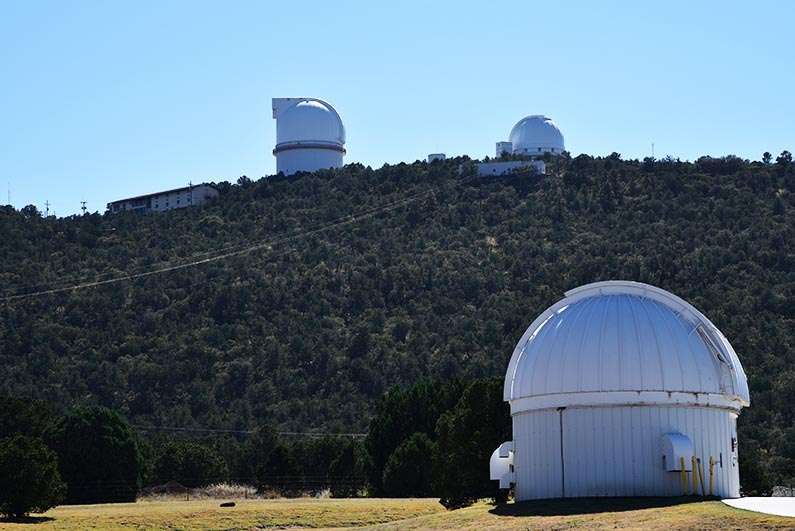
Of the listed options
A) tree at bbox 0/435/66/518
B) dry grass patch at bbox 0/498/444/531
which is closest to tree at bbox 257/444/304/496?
dry grass patch at bbox 0/498/444/531

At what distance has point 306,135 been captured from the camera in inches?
5768

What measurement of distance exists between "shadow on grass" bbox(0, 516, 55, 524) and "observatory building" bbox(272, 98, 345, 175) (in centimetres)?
8984

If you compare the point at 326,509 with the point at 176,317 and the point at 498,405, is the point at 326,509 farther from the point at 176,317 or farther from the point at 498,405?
the point at 176,317

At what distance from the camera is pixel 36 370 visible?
10312cm

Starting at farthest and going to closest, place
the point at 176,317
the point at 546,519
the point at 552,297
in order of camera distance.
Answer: the point at 176,317, the point at 552,297, the point at 546,519

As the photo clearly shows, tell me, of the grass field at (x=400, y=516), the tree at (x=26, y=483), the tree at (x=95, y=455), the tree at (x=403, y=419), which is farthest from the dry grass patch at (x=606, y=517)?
the tree at (x=95, y=455)

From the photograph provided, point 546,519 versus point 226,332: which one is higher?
point 226,332

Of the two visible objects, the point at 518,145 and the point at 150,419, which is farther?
the point at 518,145

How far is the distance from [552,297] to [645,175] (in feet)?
102

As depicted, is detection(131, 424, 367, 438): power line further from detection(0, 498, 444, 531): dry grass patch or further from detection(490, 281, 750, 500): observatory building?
detection(490, 281, 750, 500): observatory building

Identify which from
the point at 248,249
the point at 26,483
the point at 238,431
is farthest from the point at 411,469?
the point at 248,249

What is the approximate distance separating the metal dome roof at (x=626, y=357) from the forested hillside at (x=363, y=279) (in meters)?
30.5

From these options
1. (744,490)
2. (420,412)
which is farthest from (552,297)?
(744,490)

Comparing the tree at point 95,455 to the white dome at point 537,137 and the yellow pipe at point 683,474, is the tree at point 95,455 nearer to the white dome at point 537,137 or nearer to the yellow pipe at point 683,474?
the yellow pipe at point 683,474
